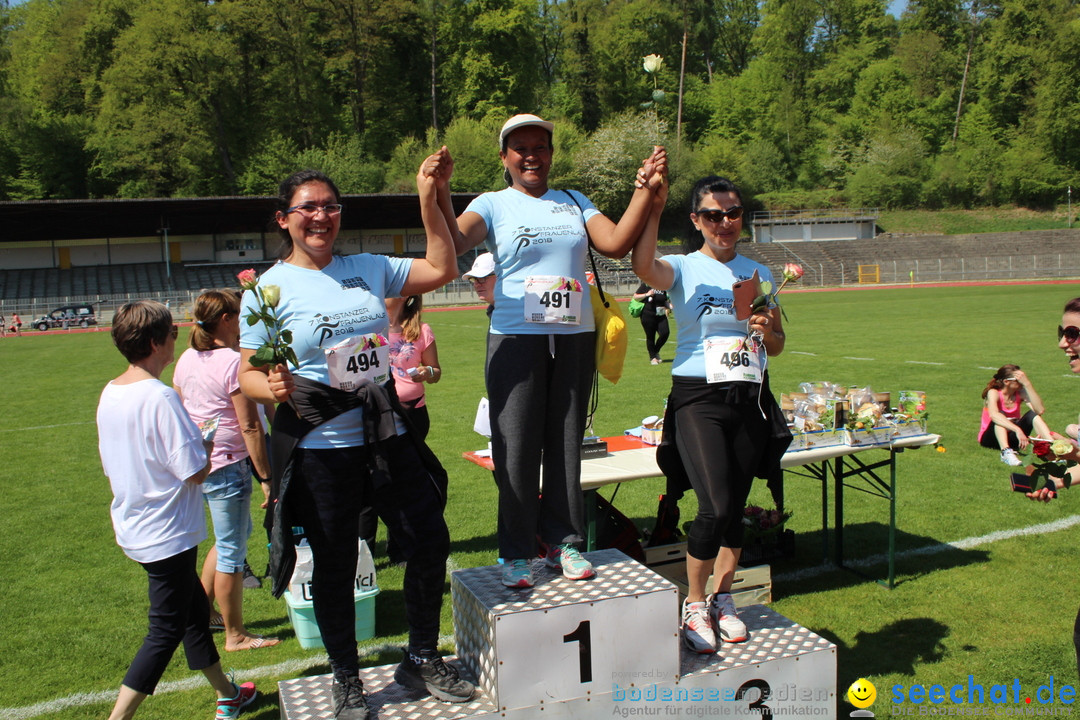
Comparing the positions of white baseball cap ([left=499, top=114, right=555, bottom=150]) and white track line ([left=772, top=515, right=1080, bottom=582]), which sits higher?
white baseball cap ([left=499, top=114, right=555, bottom=150])

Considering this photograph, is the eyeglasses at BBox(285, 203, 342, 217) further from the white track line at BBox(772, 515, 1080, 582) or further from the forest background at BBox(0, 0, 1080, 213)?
the forest background at BBox(0, 0, 1080, 213)

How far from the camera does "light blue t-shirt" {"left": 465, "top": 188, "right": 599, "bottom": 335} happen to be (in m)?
3.54

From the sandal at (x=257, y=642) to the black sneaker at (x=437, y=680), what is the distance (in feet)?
5.66

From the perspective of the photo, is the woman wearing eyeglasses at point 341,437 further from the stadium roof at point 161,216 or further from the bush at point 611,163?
the bush at point 611,163

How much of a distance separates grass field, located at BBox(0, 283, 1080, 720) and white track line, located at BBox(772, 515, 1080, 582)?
26 mm

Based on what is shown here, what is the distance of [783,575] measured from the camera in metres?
5.68

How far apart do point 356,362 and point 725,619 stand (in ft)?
6.55

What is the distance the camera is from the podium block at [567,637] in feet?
10.6

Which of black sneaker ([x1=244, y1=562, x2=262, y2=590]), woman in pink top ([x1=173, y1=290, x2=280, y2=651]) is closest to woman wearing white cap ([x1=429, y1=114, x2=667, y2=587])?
woman in pink top ([x1=173, y1=290, x2=280, y2=651])

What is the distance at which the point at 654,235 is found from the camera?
3.62m

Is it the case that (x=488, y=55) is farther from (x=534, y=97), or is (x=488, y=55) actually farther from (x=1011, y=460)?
(x=1011, y=460)

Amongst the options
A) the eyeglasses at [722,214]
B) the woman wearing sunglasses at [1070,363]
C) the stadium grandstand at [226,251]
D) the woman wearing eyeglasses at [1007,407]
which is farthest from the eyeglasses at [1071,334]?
the stadium grandstand at [226,251]

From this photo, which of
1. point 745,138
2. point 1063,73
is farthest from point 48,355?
point 1063,73

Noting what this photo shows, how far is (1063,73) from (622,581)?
3367 inches
